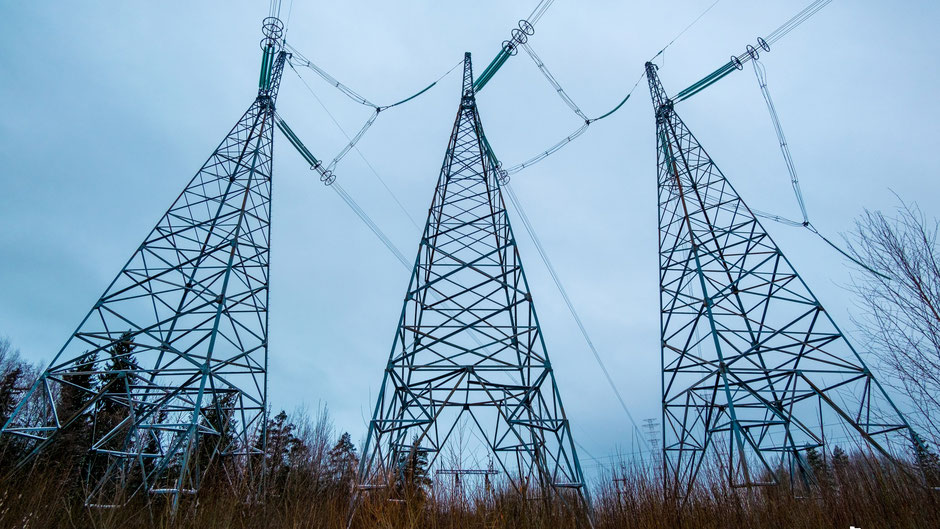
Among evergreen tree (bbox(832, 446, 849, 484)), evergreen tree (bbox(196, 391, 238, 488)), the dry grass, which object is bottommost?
the dry grass

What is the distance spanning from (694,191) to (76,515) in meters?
17.0

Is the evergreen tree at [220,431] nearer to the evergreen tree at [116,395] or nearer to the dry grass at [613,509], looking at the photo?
the evergreen tree at [116,395]

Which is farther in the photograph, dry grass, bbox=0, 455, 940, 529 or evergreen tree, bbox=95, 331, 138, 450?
evergreen tree, bbox=95, 331, 138, 450

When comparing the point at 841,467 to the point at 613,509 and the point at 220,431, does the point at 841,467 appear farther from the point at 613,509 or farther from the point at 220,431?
the point at 220,431

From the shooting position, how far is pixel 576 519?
5.84m

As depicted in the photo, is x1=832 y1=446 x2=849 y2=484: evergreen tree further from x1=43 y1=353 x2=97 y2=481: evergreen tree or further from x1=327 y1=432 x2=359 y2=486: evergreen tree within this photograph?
x1=43 y1=353 x2=97 y2=481: evergreen tree

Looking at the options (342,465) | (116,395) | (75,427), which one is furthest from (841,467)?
(75,427)

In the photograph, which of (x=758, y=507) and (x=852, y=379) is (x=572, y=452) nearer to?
(x=758, y=507)

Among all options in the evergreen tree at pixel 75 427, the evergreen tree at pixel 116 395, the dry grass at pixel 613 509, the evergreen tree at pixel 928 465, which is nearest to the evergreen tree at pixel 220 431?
the evergreen tree at pixel 116 395

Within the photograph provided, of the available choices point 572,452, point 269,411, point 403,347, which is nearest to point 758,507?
point 572,452

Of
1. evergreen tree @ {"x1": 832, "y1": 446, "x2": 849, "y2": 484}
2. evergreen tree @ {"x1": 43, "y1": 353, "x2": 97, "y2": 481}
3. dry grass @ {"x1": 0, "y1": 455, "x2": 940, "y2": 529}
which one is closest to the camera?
dry grass @ {"x1": 0, "y1": 455, "x2": 940, "y2": 529}

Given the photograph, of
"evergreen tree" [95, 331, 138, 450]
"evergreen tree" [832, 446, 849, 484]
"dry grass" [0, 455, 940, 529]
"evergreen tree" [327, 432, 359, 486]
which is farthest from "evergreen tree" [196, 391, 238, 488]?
"evergreen tree" [832, 446, 849, 484]

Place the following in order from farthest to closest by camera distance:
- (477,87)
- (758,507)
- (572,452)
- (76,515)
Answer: (477,87) → (572,452) → (76,515) → (758,507)

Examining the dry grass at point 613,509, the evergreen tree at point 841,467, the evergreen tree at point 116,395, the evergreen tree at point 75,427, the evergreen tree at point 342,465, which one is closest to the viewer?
the dry grass at point 613,509
